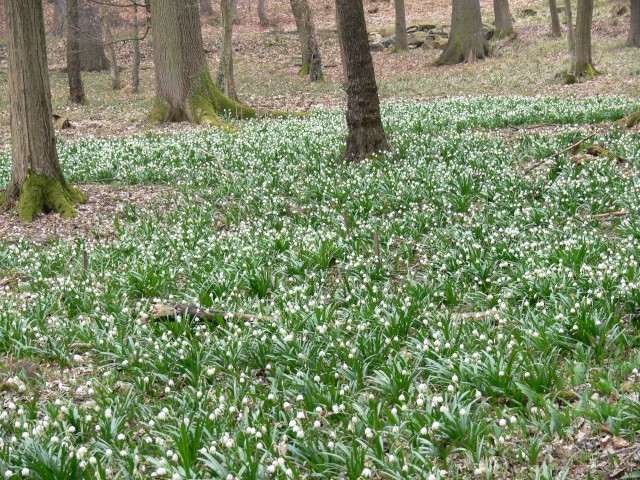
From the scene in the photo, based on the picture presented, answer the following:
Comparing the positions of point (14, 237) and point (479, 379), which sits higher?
point (14, 237)

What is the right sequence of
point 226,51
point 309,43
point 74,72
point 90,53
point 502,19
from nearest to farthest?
point 226,51, point 74,72, point 309,43, point 502,19, point 90,53

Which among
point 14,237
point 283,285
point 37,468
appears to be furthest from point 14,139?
point 37,468

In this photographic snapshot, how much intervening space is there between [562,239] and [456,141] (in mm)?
4964

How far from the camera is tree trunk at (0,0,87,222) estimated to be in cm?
804

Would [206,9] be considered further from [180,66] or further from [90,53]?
[180,66]

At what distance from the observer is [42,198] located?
8.40 m

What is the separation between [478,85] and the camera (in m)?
19.8

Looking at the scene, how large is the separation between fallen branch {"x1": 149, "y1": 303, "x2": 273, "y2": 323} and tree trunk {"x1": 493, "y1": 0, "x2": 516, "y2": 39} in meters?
28.0

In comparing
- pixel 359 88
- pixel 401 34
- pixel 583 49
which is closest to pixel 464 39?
pixel 401 34

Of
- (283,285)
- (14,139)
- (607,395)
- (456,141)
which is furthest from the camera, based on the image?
(456,141)

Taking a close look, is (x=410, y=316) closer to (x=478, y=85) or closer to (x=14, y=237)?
(x=14, y=237)

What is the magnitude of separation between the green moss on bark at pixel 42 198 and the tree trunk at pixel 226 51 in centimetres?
842

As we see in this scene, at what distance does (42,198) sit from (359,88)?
17.9ft

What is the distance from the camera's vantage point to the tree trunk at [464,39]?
24.1 m
